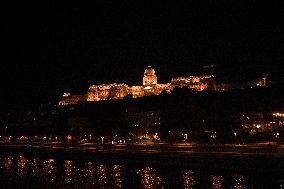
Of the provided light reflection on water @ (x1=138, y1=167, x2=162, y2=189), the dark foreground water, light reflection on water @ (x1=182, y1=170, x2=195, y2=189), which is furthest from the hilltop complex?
light reflection on water @ (x1=182, y1=170, x2=195, y2=189)

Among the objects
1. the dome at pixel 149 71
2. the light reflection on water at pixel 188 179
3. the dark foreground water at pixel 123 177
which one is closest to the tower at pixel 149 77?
the dome at pixel 149 71

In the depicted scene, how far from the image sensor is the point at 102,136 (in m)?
54.2

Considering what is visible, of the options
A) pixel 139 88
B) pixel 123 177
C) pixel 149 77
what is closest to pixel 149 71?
pixel 149 77

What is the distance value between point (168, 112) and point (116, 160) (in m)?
17.7

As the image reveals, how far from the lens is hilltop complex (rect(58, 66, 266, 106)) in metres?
99.2

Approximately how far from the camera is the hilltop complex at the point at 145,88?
99.2 m

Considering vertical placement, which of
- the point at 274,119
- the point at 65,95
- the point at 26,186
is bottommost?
the point at 26,186

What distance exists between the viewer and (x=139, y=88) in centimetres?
10906

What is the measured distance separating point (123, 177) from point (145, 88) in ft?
273

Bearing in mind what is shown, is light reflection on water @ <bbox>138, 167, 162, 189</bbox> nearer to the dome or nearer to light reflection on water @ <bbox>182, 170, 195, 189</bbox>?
light reflection on water @ <bbox>182, 170, 195, 189</bbox>

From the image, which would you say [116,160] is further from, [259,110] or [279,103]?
[279,103]

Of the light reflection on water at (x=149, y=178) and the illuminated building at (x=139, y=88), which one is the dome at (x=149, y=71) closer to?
the illuminated building at (x=139, y=88)

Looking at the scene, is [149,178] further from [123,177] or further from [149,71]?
[149,71]

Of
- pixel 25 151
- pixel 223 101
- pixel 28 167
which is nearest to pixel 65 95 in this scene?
pixel 223 101
